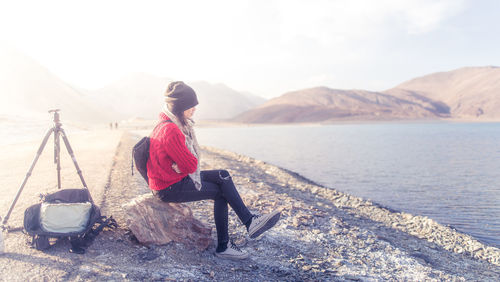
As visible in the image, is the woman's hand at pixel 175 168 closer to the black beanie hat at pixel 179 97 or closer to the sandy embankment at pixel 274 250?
the black beanie hat at pixel 179 97

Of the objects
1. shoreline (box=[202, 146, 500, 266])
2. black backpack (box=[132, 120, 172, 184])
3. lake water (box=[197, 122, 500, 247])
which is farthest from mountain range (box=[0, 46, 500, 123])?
black backpack (box=[132, 120, 172, 184])

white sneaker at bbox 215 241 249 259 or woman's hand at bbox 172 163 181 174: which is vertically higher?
woman's hand at bbox 172 163 181 174

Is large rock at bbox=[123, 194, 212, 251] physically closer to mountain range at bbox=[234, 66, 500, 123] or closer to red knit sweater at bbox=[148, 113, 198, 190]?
red knit sweater at bbox=[148, 113, 198, 190]

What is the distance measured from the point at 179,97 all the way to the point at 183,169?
32.3 inches

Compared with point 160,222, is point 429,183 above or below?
below

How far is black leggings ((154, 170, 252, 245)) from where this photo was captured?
13.1 ft

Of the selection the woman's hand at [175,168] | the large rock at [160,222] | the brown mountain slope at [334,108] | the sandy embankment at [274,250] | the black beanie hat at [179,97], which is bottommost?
the sandy embankment at [274,250]

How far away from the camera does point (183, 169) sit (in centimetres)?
383

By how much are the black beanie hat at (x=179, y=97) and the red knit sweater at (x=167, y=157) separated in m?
0.16

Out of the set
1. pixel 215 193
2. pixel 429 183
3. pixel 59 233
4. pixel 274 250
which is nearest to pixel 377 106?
pixel 429 183

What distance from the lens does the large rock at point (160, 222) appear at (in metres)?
4.25

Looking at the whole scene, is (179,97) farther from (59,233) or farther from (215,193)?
(59,233)

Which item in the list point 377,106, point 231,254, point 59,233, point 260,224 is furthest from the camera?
point 377,106

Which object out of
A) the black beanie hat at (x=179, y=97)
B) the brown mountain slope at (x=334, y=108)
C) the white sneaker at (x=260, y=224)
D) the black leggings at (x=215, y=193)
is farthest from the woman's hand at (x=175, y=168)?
→ the brown mountain slope at (x=334, y=108)
